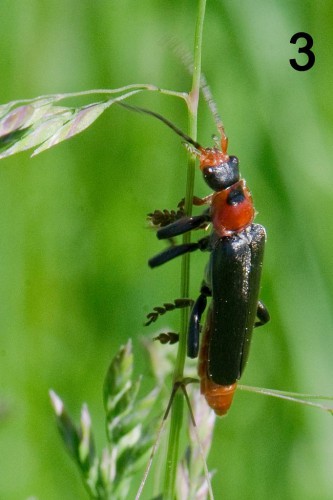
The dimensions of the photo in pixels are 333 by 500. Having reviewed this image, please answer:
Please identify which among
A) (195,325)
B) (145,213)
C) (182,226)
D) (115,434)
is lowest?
(115,434)

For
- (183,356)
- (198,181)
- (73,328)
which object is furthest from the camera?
(198,181)

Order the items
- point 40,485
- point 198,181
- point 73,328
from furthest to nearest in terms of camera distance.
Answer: point 198,181
point 73,328
point 40,485

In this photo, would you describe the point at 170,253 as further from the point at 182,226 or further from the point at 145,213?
the point at 145,213

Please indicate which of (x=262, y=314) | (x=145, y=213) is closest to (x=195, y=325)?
(x=262, y=314)

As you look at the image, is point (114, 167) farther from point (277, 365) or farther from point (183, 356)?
point (183, 356)

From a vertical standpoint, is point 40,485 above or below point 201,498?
below

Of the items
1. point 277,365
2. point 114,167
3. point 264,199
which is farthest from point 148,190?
point 277,365

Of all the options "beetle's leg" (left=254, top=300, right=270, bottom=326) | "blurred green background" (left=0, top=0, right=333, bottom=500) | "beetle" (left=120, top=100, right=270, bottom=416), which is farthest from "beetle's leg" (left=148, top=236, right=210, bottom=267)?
"blurred green background" (left=0, top=0, right=333, bottom=500)

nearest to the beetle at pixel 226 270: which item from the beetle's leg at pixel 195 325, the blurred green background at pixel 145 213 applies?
the beetle's leg at pixel 195 325

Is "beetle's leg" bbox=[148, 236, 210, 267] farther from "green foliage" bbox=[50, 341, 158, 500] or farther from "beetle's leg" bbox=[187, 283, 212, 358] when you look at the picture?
"green foliage" bbox=[50, 341, 158, 500]
